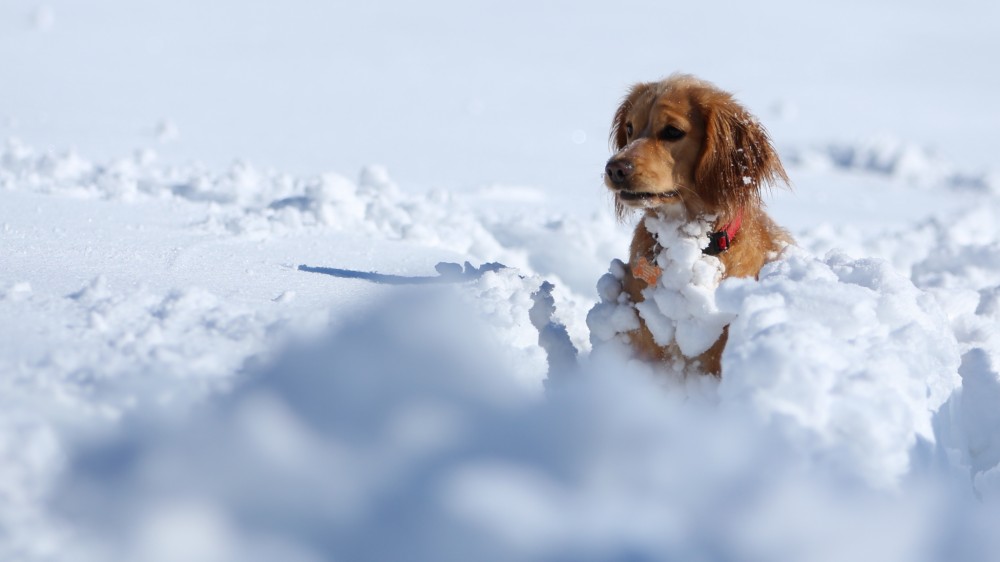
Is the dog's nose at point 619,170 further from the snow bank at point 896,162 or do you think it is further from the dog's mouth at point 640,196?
the snow bank at point 896,162

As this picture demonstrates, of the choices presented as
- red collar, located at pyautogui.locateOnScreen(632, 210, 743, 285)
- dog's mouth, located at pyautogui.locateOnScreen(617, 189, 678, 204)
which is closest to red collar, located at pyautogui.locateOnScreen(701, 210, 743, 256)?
red collar, located at pyautogui.locateOnScreen(632, 210, 743, 285)

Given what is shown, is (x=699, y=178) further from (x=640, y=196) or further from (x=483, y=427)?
(x=483, y=427)

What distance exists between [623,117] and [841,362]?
5.91 feet

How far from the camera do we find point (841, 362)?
2.06m

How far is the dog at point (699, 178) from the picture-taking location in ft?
9.70

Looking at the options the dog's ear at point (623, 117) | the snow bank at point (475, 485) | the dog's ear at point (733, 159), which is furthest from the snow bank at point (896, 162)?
the snow bank at point (475, 485)

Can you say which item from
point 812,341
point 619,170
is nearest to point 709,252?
point 619,170

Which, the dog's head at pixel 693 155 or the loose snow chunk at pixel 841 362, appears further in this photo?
the dog's head at pixel 693 155

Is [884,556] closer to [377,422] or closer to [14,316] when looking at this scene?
[377,422]

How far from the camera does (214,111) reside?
1089 centimetres

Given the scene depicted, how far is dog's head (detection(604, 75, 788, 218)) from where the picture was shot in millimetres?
3016

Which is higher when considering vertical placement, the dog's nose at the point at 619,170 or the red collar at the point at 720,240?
the dog's nose at the point at 619,170

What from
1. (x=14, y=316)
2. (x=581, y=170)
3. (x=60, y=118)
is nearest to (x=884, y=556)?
(x=14, y=316)

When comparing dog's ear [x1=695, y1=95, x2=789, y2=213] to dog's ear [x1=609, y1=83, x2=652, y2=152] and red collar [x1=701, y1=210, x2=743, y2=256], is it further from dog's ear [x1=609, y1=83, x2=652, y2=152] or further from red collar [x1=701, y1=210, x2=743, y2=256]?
dog's ear [x1=609, y1=83, x2=652, y2=152]
